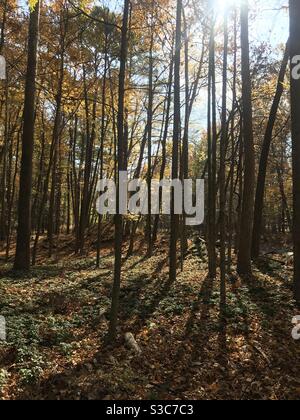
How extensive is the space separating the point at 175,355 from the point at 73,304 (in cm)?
287

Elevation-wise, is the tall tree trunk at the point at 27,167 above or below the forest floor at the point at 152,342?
above

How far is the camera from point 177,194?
40.5 feet

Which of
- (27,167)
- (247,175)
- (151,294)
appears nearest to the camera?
(151,294)

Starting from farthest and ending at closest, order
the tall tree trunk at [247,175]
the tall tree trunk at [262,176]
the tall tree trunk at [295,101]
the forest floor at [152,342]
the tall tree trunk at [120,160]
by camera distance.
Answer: the tall tree trunk at [262,176], the tall tree trunk at [247,175], the tall tree trunk at [295,101], the tall tree trunk at [120,160], the forest floor at [152,342]

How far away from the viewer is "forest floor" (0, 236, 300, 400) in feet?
17.5

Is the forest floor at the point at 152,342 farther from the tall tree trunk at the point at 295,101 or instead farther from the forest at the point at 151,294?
the tall tree trunk at the point at 295,101

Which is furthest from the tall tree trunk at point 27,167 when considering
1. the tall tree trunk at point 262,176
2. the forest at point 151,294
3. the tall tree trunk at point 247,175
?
the tall tree trunk at point 262,176

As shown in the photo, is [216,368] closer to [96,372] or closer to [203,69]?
[96,372]

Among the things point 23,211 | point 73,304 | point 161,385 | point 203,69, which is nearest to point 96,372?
point 161,385

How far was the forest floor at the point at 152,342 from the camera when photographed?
17.5 ft

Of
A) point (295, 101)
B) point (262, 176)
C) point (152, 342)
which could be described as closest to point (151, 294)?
point (152, 342)

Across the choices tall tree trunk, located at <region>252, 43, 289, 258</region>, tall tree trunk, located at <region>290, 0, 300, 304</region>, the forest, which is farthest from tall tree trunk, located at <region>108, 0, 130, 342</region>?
tall tree trunk, located at <region>252, 43, 289, 258</region>

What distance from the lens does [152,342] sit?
6973mm

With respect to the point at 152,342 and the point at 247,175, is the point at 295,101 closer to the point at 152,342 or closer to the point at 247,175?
the point at 247,175
